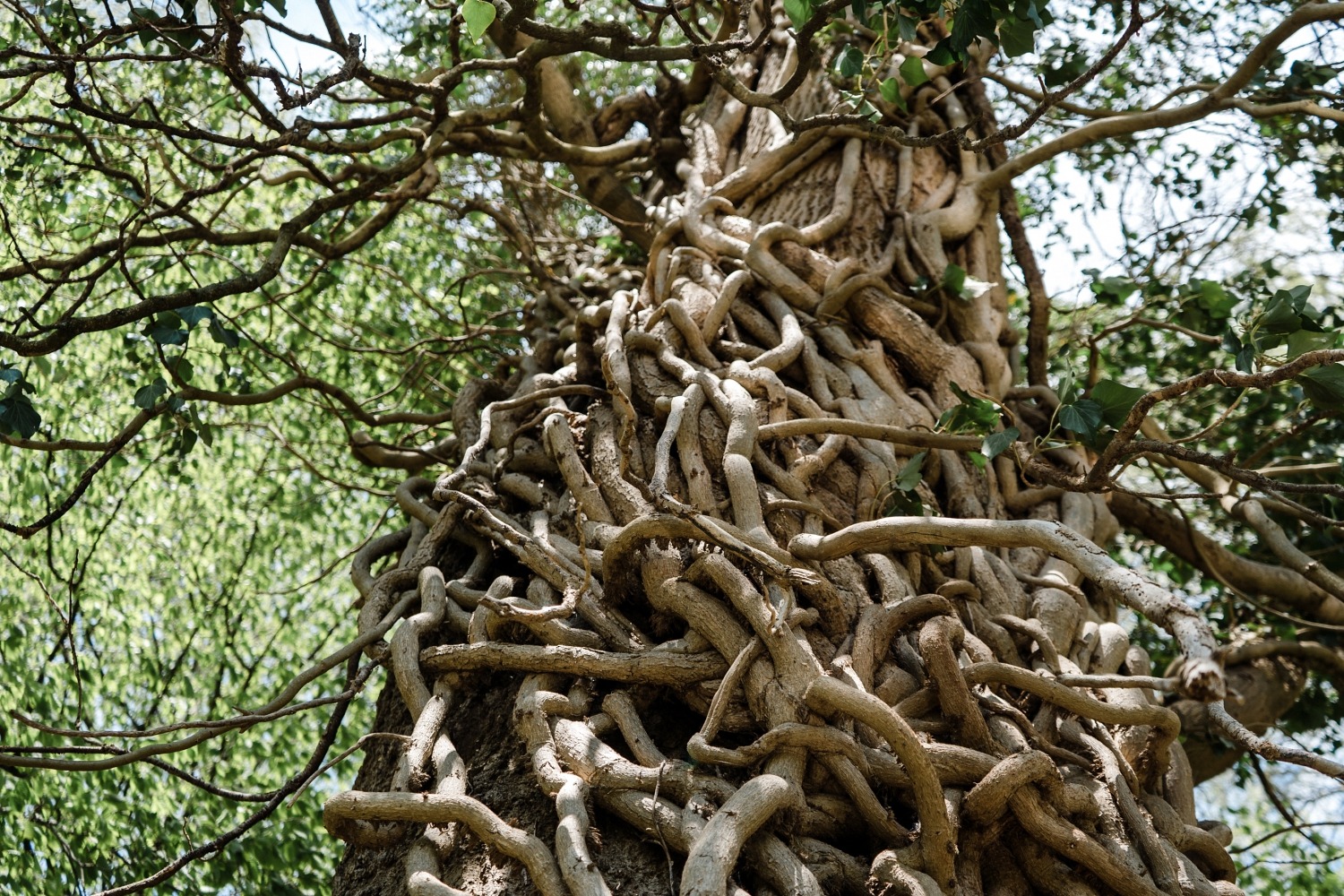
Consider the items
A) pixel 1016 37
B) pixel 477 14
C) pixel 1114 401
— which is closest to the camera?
pixel 477 14

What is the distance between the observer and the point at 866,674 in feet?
6.28

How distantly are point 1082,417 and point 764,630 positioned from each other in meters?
0.76

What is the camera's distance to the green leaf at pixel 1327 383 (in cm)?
198

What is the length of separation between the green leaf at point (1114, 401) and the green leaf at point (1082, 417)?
2 centimetres

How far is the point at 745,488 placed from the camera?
6.92 feet

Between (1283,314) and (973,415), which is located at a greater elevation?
(1283,314)

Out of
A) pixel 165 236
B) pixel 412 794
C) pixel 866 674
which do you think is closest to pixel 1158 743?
pixel 866 674

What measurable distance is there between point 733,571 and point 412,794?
610mm

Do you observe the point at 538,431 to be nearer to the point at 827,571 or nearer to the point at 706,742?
the point at 827,571

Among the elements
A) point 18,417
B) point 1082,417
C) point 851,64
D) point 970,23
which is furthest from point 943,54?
point 18,417

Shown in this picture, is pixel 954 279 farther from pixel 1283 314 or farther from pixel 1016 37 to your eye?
pixel 1283 314

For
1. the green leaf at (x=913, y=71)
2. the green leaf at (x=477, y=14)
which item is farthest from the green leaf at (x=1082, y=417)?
the green leaf at (x=477, y=14)

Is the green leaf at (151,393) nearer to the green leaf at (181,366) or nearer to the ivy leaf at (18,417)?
the green leaf at (181,366)

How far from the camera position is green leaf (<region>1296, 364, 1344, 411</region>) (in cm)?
198
